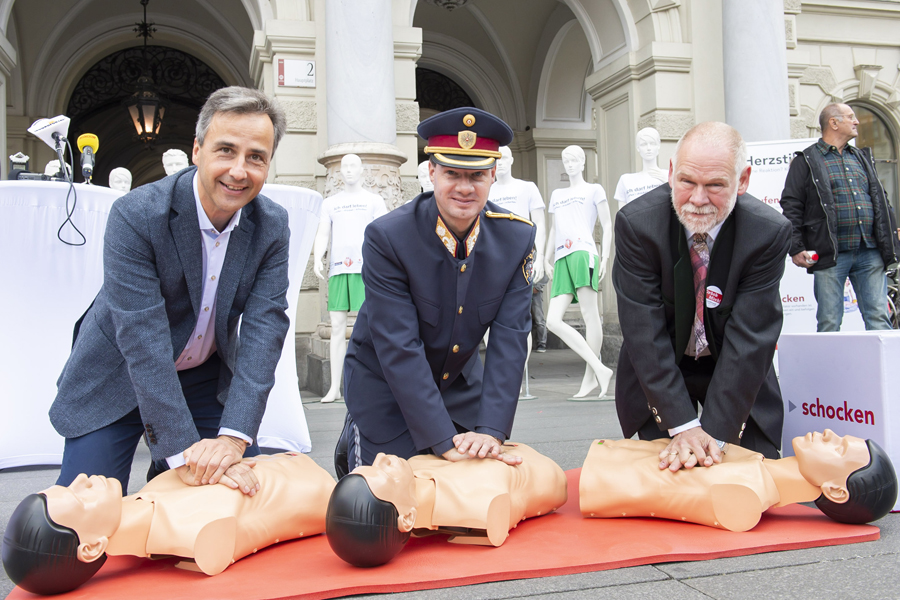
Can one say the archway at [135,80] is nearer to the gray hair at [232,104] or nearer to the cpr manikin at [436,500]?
the gray hair at [232,104]

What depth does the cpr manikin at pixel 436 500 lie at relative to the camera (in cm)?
218

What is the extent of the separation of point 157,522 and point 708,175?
203 cm

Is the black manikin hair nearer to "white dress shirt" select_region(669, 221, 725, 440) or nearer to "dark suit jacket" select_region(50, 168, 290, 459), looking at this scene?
"white dress shirt" select_region(669, 221, 725, 440)

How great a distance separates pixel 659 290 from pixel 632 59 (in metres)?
7.21

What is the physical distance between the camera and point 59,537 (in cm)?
202

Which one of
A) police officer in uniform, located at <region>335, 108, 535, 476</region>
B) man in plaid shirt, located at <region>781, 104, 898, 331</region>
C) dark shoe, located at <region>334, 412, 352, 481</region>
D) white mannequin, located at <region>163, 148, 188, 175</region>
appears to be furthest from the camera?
white mannequin, located at <region>163, 148, 188, 175</region>

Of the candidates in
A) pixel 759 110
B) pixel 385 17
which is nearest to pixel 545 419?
pixel 385 17

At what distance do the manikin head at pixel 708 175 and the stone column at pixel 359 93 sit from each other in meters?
4.78

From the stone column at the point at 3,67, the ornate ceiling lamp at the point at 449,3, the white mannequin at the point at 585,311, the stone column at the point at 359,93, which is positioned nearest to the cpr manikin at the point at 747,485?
the white mannequin at the point at 585,311

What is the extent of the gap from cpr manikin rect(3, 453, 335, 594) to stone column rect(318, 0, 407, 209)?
5013mm

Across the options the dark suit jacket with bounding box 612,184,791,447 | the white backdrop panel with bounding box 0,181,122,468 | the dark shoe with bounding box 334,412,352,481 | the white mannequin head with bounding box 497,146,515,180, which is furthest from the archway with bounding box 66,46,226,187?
the dark suit jacket with bounding box 612,184,791,447

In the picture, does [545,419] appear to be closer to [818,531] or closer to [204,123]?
[818,531]

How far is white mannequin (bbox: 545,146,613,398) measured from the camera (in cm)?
641

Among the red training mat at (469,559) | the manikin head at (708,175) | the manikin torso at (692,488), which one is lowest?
the red training mat at (469,559)
